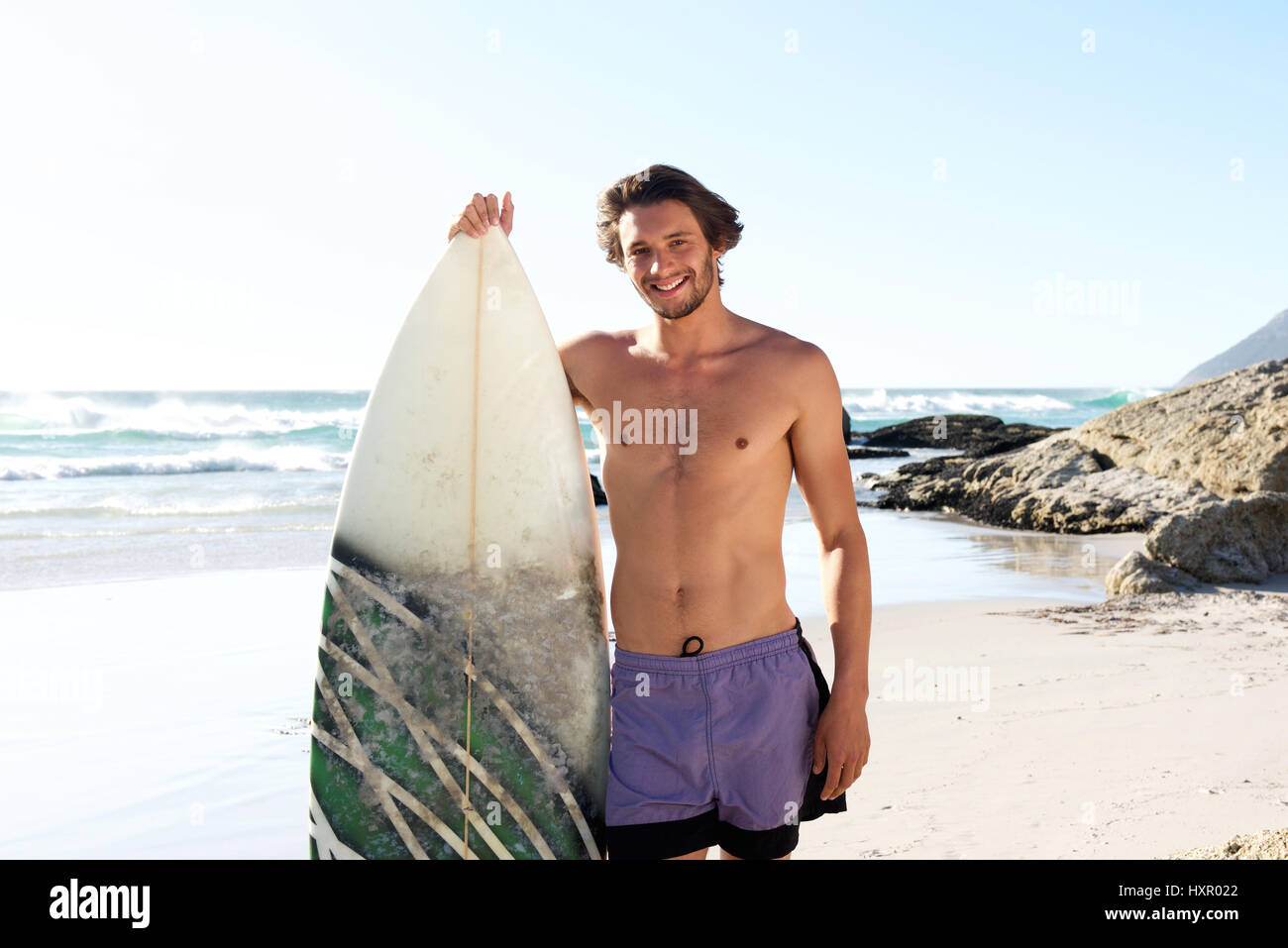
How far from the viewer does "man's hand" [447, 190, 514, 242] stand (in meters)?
2.52

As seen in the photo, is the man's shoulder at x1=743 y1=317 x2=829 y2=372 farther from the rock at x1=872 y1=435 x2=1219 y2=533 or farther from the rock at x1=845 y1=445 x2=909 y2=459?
the rock at x1=845 y1=445 x2=909 y2=459

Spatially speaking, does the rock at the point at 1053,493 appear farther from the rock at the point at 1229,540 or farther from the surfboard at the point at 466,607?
the surfboard at the point at 466,607

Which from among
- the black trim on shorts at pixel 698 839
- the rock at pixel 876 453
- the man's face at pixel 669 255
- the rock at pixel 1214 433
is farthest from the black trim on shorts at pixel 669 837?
the rock at pixel 876 453

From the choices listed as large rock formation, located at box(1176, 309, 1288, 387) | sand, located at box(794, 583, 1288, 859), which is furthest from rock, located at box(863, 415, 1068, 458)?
large rock formation, located at box(1176, 309, 1288, 387)

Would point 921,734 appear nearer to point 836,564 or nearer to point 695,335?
point 836,564

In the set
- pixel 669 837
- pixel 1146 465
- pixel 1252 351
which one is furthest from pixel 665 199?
pixel 1252 351

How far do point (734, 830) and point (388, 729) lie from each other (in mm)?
854

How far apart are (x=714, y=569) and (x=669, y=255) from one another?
687mm

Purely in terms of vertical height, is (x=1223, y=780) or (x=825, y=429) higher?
(x=825, y=429)

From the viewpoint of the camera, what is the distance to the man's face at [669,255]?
85.7 inches

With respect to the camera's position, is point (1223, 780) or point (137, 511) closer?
point (1223, 780)
